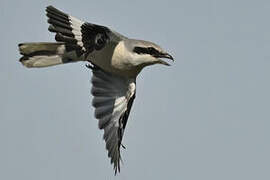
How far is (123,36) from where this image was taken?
13062mm

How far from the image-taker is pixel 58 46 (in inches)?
532

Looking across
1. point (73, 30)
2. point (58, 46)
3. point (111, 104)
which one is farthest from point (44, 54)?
point (111, 104)

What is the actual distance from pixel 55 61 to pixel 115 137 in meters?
1.90

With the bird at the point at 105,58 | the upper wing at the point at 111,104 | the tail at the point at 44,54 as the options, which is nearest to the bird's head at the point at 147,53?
the bird at the point at 105,58

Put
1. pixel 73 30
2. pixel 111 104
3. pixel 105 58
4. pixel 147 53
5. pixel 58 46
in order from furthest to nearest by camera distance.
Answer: pixel 111 104
pixel 58 46
pixel 105 58
pixel 147 53
pixel 73 30

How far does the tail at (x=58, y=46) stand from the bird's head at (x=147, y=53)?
0.82 m

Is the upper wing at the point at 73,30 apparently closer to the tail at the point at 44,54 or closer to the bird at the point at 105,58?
the bird at the point at 105,58

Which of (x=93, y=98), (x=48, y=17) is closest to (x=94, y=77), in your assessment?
(x=93, y=98)

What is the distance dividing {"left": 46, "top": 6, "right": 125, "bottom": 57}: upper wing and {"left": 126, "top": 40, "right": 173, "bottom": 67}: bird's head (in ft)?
1.98

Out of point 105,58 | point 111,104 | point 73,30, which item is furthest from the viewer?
point 111,104

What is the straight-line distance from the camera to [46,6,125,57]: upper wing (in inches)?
483

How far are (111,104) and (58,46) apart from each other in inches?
68.5

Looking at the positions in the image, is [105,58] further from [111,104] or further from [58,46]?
[111,104]

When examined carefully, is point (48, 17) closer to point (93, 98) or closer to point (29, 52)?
point (29, 52)
